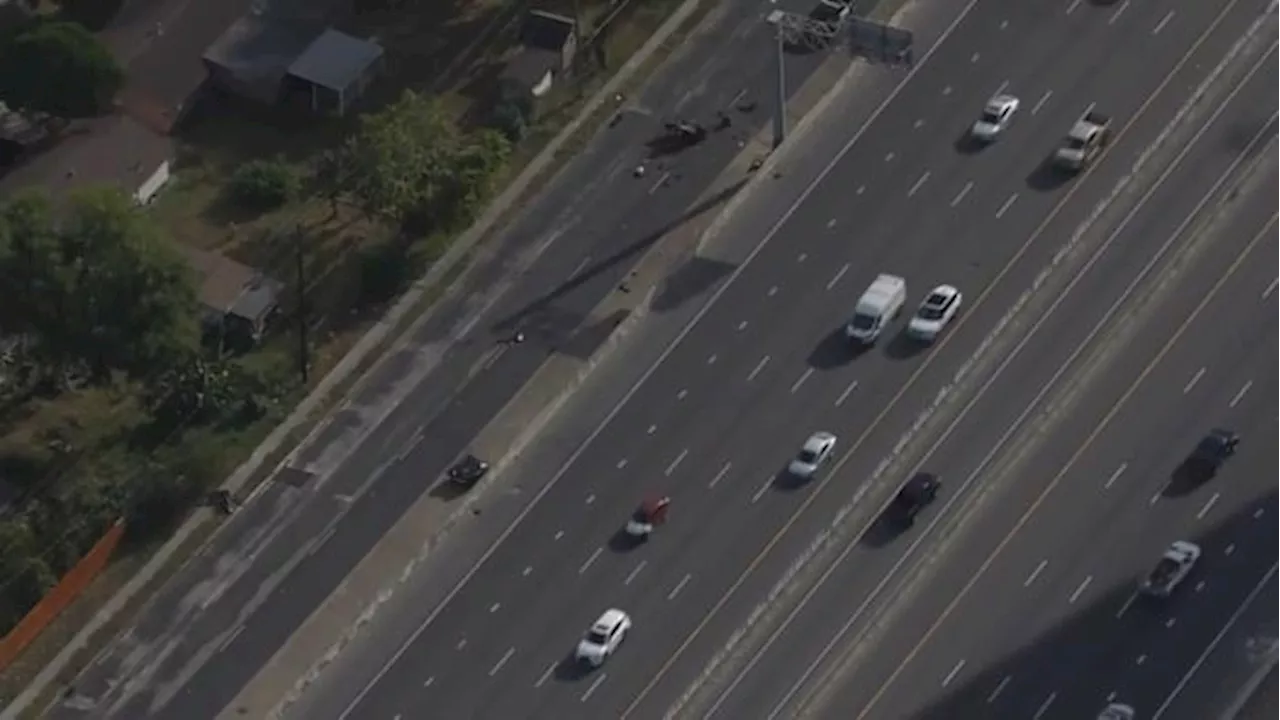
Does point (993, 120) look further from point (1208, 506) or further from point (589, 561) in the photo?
point (589, 561)

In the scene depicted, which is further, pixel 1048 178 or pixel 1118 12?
pixel 1118 12

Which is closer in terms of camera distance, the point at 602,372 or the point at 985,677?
the point at 985,677

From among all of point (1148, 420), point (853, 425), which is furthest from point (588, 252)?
point (1148, 420)

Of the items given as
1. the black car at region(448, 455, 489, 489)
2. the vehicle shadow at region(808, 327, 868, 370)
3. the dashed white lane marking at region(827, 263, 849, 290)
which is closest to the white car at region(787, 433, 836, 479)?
the vehicle shadow at region(808, 327, 868, 370)

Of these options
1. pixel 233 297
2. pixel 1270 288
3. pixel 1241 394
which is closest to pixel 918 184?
pixel 1270 288

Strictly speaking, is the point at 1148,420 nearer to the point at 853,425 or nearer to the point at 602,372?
the point at 853,425

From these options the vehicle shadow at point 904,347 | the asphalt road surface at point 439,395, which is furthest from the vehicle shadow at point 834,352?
the asphalt road surface at point 439,395
